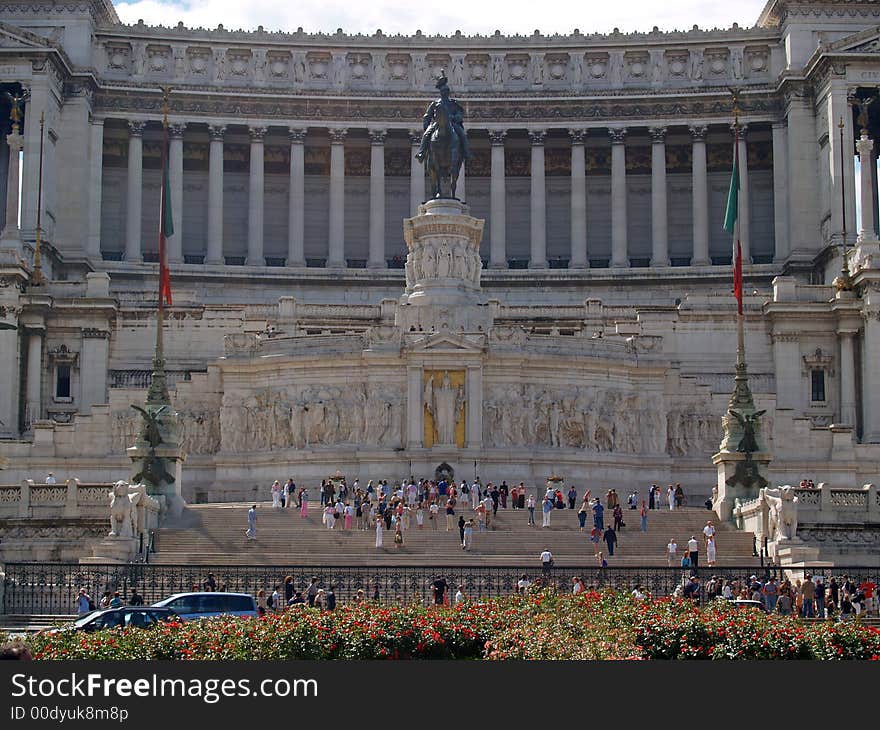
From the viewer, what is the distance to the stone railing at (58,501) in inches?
1967

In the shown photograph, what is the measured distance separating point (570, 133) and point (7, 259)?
121 feet

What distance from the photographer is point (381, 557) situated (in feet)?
154

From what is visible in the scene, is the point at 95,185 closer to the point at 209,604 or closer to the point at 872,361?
the point at 872,361

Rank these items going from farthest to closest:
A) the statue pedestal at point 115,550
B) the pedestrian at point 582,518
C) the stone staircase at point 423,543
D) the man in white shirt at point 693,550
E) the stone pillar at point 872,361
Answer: the stone pillar at point 872,361 → the pedestrian at point 582,518 → the stone staircase at point 423,543 → the statue pedestal at point 115,550 → the man in white shirt at point 693,550

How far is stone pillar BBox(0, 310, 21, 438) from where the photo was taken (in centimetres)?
7469

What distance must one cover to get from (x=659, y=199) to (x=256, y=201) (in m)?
23.0

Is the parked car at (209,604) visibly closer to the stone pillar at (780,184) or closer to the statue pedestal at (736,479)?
the statue pedestal at (736,479)

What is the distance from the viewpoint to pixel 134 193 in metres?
97.7

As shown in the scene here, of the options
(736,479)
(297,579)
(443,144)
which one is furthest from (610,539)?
(443,144)

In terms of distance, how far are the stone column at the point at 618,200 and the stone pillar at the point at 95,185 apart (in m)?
28.8

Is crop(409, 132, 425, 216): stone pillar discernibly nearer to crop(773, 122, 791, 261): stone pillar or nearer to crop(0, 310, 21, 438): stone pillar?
crop(773, 122, 791, 261): stone pillar

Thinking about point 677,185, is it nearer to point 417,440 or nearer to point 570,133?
point 570,133

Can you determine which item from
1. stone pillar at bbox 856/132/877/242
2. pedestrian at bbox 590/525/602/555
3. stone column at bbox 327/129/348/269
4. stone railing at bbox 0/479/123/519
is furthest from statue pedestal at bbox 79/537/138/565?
stone column at bbox 327/129/348/269

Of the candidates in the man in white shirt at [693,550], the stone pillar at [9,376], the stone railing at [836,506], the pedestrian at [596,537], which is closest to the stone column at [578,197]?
the stone pillar at [9,376]
